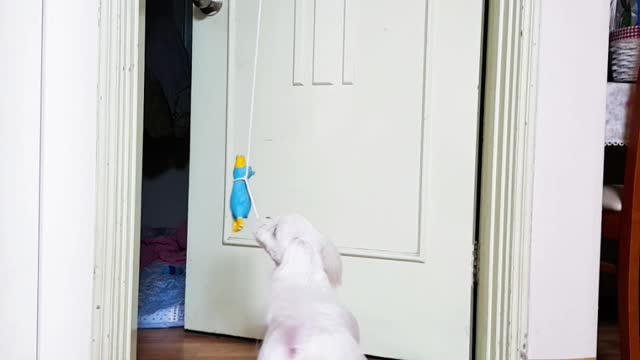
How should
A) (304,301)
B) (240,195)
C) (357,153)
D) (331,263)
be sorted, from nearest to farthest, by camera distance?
1. (304,301)
2. (331,263)
3. (240,195)
4. (357,153)

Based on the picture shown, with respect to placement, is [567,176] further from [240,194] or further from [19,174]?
[19,174]

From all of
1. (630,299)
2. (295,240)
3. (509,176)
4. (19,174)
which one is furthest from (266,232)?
(630,299)

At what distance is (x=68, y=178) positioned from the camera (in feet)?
3.72

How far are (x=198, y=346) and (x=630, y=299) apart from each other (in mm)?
1130

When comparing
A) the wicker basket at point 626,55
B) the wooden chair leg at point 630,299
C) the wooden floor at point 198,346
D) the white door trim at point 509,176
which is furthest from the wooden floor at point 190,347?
the wicker basket at point 626,55

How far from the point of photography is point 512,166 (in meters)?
1.31

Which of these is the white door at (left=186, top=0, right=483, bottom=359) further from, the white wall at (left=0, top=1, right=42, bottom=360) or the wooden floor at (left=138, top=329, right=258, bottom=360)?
the white wall at (left=0, top=1, right=42, bottom=360)

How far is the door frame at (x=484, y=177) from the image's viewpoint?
3.84ft

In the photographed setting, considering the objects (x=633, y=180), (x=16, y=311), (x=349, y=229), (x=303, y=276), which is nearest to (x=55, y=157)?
(x=16, y=311)

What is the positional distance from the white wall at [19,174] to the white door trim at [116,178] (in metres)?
0.12

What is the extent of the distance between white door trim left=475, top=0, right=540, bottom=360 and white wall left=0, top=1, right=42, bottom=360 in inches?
39.5

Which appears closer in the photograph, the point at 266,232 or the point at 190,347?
the point at 266,232

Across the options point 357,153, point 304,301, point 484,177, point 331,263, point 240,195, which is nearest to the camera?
point 304,301

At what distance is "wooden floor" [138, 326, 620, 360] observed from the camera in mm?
1540
